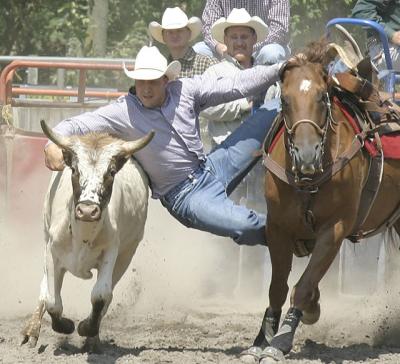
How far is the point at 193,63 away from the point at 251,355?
2.64 m

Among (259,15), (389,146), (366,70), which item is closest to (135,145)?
(366,70)

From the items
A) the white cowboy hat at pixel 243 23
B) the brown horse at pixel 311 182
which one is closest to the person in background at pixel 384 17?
the white cowboy hat at pixel 243 23

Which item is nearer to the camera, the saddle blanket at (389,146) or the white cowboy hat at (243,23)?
the saddle blanket at (389,146)

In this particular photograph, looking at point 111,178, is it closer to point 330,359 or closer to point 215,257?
point 330,359

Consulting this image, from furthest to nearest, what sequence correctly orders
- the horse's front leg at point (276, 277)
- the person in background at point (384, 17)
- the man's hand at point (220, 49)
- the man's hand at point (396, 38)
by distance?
the man's hand at point (220, 49) < the person in background at point (384, 17) < the man's hand at point (396, 38) < the horse's front leg at point (276, 277)

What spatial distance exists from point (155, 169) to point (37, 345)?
1.28m

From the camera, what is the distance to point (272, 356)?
5.90 m

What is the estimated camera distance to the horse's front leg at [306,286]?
19.6 ft

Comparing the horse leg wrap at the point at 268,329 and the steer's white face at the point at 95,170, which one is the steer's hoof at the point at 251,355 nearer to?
the horse leg wrap at the point at 268,329

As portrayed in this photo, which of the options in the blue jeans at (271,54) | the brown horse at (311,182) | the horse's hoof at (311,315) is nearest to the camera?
the brown horse at (311,182)

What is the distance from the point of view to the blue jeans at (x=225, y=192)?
646 cm

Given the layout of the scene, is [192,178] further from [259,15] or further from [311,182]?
[259,15]

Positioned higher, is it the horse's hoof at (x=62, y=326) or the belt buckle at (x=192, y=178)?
the belt buckle at (x=192, y=178)

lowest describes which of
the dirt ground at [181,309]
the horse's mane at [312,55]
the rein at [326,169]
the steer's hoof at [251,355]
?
the dirt ground at [181,309]
